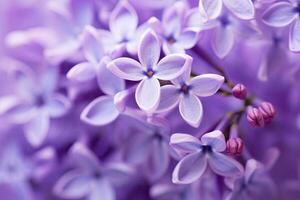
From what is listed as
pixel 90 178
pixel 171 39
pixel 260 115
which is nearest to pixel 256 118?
pixel 260 115

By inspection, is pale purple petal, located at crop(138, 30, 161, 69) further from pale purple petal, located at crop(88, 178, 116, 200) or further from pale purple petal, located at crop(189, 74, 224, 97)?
pale purple petal, located at crop(88, 178, 116, 200)

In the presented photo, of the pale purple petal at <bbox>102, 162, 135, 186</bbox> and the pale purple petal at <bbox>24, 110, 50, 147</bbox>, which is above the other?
the pale purple petal at <bbox>24, 110, 50, 147</bbox>

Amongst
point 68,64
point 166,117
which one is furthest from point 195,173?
point 68,64

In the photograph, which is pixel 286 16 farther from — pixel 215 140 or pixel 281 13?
pixel 215 140

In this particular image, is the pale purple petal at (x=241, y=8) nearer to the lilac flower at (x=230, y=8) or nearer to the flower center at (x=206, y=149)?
the lilac flower at (x=230, y=8)

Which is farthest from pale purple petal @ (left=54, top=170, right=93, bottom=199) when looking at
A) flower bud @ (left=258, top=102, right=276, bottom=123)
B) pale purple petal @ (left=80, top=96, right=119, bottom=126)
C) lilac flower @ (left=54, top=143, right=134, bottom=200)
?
flower bud @ (left=258, top=102, right=276, bottom=123)

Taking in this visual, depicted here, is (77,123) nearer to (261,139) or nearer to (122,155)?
(122,155)
